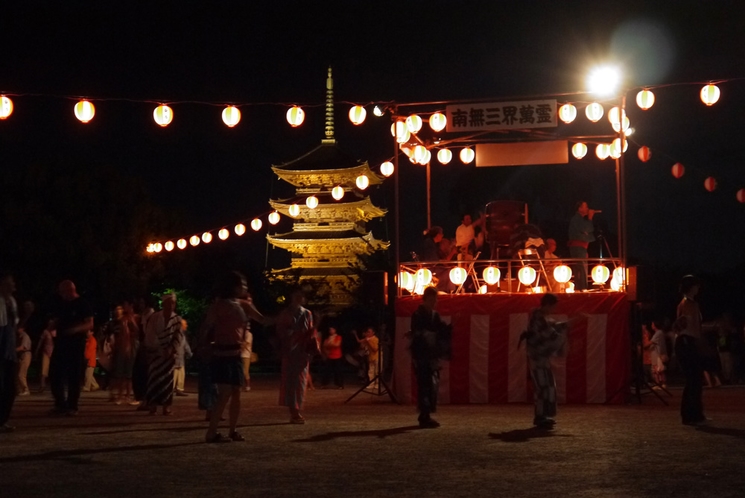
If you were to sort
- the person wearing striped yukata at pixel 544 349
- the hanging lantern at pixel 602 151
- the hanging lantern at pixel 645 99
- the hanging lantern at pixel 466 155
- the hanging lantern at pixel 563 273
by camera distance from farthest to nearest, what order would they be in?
the hanging lantern at pixel 466 155
the hanging lantern at pixel 602 151
the hanging lantern at pixel 645 99
the hanging lantern at pixel 563 273
the person wearing striped yukata at pixel 544 349

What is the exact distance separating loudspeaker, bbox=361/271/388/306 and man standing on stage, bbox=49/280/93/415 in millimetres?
5076

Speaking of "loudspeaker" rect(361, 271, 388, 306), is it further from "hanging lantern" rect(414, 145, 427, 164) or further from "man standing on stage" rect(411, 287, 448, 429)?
"man standing on stage" rect(411, 287, 448, 429)

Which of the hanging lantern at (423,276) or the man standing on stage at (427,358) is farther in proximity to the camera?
the hanging lantern at (423,276)

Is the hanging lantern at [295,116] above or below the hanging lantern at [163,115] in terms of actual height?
above

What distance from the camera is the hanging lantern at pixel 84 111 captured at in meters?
18.0

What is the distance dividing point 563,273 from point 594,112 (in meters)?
4.19

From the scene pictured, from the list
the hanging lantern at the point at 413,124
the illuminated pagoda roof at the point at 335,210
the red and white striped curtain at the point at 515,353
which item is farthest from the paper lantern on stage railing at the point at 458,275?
the illuminated pagoda roof at the point at 335,210

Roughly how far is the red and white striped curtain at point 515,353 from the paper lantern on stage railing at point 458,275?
22.4 inches

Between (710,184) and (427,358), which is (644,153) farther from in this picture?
(427,358)

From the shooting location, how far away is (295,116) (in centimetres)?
1964

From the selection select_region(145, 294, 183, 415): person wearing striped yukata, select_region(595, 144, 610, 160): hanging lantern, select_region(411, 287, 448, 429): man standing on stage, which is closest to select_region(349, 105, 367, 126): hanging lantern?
select_region(595, 144, 610, 160): hanging lantern

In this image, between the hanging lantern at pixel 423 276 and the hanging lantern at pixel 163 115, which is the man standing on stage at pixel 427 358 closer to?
the hanging lantern at pixel 423 276

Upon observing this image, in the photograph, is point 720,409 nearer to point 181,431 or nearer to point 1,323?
point 181,431

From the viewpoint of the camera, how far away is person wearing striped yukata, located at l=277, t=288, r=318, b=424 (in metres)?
11.7
